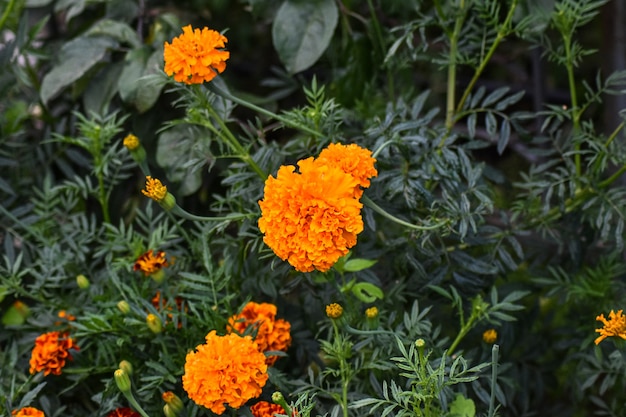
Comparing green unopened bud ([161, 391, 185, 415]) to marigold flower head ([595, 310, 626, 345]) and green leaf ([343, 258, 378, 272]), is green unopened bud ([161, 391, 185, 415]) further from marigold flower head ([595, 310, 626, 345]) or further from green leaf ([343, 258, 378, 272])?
marigold flower head ([595, 310, 626, 345])

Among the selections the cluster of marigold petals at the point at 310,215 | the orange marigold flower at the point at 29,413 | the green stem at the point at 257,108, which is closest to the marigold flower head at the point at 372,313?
the cluster of marigold petals at the point at 310,215

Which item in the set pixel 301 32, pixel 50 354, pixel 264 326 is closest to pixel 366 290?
pixel 264 326

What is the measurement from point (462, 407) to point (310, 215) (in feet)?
1.06

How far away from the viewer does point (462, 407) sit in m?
1.02

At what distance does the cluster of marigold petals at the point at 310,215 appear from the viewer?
0.89 m

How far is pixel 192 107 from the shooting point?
44.7 inches

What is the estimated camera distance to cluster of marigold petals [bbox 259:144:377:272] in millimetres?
889

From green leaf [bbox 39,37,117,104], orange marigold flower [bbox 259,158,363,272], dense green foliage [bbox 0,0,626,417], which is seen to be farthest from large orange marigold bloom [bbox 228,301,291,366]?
green leaf [bbox 39,37,117,104]

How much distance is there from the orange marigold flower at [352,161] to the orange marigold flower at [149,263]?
1.11 feet

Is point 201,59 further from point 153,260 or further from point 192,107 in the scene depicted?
point 153,260

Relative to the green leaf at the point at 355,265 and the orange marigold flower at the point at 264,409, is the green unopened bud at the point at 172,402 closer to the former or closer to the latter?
the orange marigold flower at the point at 264,409

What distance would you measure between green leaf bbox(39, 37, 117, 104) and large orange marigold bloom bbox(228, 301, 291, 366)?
64cm

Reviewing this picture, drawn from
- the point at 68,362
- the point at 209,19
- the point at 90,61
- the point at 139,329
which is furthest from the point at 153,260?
the point at 209,19

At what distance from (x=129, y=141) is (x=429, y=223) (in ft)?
1.35
